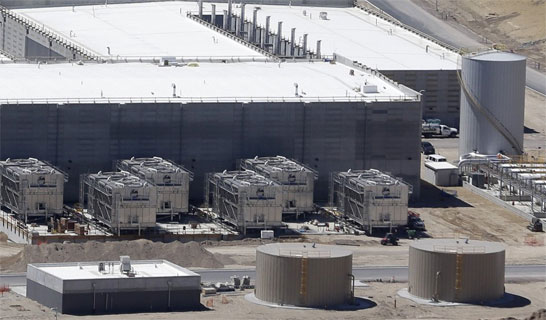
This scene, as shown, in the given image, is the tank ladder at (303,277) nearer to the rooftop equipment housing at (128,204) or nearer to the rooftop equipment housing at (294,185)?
the rooftop equipment housing at (128,204)

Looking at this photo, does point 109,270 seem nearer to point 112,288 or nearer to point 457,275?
point 112,288

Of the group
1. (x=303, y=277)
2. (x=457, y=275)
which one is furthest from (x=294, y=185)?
(x=303, y=277)

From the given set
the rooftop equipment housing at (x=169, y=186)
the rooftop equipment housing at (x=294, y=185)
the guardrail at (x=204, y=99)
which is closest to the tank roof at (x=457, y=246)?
the rooftop equipment housing at (x=294, y=185)

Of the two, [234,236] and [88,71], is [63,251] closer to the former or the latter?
[234,236]

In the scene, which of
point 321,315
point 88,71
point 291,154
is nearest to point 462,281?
point 321,315

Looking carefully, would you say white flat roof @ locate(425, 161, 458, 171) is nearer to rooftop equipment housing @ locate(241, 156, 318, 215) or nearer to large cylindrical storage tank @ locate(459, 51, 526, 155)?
large cylindrical storage tank @ locate(459, 51, 526, 155)

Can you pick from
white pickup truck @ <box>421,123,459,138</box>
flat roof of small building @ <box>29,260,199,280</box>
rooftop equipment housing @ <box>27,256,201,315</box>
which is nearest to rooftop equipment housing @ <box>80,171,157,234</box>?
flat roof of small building @ <box>29,260,199,280</box>
